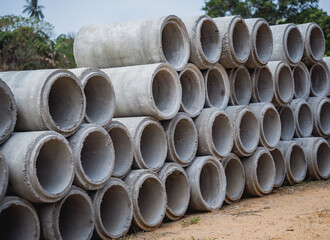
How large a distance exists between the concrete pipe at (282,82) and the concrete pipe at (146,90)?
236 centimetres

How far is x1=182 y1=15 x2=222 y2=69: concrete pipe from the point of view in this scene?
6.62 m

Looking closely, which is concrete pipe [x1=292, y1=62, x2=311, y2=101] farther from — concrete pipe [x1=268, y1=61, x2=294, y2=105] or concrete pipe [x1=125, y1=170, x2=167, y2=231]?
concrete pipe [x1=125, y1=170, x2=167, y2=231]

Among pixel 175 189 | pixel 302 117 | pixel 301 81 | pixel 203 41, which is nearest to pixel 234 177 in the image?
pixel 175 189

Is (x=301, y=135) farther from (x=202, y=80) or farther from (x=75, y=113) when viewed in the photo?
(x=75, y=113)

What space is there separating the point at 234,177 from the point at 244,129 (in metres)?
0.74

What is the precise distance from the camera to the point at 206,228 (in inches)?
220

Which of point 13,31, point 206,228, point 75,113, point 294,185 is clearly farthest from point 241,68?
point 13,31

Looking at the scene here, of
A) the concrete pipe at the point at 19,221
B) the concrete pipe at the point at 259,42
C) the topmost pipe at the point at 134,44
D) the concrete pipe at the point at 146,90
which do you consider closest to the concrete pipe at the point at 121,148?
the concrete pipe at the point at 146,90

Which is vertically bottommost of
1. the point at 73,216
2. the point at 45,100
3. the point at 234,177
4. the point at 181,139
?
the point at 234,177

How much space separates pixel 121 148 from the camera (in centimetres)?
566

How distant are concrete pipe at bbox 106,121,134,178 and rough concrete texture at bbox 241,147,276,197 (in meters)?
2.36

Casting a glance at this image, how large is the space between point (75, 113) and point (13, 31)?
1844 cm

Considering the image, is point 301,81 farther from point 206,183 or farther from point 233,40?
point 206,183

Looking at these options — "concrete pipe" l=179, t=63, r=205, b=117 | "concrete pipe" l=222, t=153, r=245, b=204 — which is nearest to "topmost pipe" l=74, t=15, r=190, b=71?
"concrete pipe" l=179, t=63, r=205, b=117
